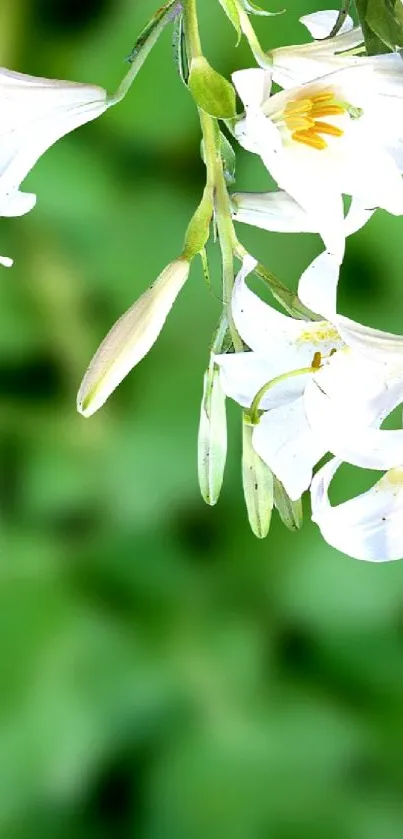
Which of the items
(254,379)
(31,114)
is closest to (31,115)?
(31,114)

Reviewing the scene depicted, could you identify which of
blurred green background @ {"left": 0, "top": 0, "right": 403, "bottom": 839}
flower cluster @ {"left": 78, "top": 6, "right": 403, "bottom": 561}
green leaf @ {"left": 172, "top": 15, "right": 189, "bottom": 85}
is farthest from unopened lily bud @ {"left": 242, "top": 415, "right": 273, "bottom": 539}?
blurred green background @ {"left": 0, "top": 0, "right": 403, "bottom": 839}

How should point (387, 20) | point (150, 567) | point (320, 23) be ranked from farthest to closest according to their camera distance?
point (150, 567) → point (320, 23) → point (387, 20)

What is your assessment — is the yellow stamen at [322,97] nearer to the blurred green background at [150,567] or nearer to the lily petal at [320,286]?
the lily petal at [320,286]

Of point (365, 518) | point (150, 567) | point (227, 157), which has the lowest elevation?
point (150, 567)

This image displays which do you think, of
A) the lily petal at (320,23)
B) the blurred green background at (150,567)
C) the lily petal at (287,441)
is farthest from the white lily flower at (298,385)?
the blurred green background at (150,567)

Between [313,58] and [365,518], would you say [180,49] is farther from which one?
[365,518]

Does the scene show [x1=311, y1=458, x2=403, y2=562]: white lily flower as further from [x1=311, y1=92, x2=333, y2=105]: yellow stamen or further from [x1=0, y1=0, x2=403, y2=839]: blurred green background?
[x1=0, y1=0, x2=403, y2=839]: blurred green background
